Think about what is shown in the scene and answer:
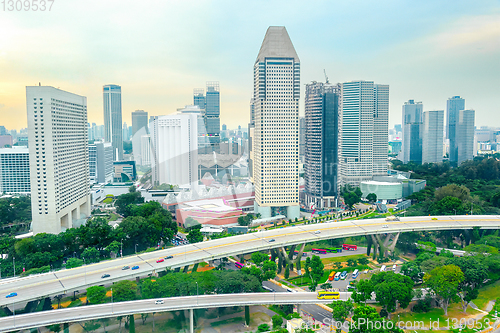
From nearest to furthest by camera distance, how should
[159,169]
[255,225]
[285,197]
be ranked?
[255,225]
[285,197]
[159,169]

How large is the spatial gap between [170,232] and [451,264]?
43.0ft

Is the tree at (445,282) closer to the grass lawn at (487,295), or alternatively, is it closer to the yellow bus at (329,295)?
the grass lawn at (487,295)

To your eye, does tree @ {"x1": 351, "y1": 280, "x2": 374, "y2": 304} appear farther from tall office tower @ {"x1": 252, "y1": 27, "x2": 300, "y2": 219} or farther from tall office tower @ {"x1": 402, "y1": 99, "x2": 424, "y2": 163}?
tall office tower @ {"x1": 402, "y1": 99, "x2": 424, "y2": 163}

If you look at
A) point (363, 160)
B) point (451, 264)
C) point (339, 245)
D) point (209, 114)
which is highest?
point (209, 114)

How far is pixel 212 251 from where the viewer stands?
50.9 ft

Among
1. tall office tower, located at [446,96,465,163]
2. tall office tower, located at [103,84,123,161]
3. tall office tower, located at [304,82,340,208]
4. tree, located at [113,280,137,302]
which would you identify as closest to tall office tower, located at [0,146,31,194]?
tall office tower, located at [304,82,340,208]

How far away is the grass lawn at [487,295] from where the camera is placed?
1328 centimetres

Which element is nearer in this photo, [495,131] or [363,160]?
[363,160]

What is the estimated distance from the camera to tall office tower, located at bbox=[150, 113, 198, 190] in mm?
35469

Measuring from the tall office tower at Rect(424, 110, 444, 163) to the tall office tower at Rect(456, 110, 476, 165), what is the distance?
2.61 m

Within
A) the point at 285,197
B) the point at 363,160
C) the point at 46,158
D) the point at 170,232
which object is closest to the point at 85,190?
the point at 46,158

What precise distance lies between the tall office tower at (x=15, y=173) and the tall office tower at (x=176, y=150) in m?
11.5

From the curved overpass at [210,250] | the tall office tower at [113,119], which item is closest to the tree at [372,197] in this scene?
the curved overpass at [210,250]

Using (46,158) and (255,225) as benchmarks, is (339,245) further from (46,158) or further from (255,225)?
(46,158)
